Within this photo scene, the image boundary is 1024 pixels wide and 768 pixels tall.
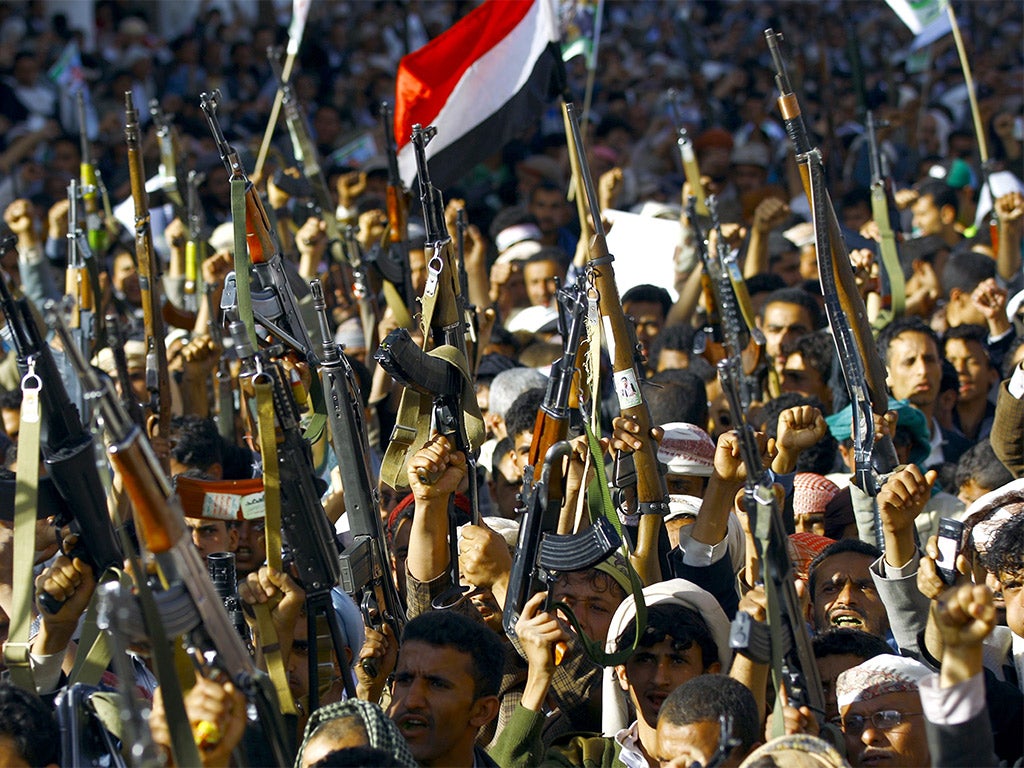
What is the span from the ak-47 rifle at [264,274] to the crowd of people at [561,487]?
1.1 inches

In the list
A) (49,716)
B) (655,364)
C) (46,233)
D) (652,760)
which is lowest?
(652,760)

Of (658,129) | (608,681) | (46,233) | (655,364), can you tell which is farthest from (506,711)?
(658,129)

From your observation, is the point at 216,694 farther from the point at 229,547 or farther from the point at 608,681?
the point at 229,547

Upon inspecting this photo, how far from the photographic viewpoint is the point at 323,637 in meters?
4.11

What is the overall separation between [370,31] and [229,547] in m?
11.8

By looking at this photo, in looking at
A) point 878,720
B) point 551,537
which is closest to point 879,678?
point 878,720

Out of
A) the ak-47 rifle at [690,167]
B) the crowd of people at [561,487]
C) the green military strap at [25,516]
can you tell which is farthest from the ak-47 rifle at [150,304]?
the ak-47 rifle at [690,167]

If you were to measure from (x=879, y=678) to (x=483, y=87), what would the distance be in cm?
409

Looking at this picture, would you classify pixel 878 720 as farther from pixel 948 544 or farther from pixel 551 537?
pixel 551 537

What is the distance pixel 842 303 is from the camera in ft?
17.3

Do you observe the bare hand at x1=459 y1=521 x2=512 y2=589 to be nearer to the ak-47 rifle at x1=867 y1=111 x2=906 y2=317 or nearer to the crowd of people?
the crowd of people

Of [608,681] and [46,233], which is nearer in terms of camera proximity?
[608,681]

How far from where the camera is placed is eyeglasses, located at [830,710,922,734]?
13.1ft

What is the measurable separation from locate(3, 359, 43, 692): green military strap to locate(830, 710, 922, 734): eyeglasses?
2163 millimetres
